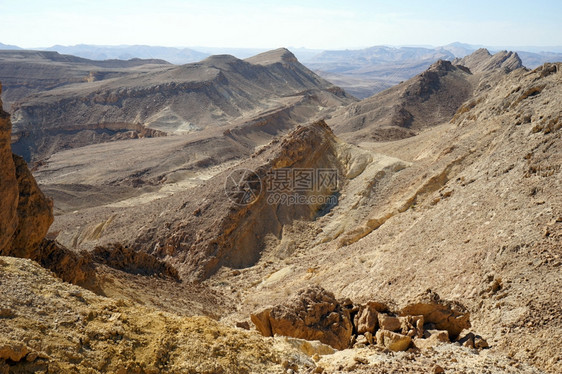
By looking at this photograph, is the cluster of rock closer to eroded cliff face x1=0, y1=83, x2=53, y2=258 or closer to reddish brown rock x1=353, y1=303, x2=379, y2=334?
reddish brown rock x1=353, y1=303, x2=379, y2=334

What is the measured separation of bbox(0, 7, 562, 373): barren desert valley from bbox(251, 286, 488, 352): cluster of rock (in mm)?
26

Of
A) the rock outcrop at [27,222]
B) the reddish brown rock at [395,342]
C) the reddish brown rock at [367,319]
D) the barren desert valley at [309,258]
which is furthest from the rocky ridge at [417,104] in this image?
the reddish brown rock at [395,342]

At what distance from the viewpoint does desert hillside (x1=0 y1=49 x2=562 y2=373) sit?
228 inches

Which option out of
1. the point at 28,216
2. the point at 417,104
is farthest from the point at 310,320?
the point at 417,104

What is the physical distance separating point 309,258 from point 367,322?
8.45m

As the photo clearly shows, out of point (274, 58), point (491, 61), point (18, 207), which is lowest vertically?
point (18, 207)

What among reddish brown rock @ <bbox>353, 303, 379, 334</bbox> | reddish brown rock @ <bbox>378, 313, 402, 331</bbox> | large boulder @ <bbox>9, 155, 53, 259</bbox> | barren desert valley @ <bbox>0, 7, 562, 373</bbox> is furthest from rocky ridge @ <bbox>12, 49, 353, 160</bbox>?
reddish brown rock @ <bbox>378, 313, 402, 331</bbox>

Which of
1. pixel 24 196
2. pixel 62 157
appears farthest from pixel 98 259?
pixel 62 157

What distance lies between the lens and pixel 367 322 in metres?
7.78

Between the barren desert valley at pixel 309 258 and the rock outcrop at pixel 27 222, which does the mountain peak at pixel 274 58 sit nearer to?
the barren desert valley at pixel 309 258

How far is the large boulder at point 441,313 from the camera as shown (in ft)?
24.1

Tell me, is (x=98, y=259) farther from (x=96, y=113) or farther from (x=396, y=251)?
(x=96, y=113)

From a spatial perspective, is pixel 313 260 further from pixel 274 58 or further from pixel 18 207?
pixel 274 58

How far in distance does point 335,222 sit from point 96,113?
45215 mm
